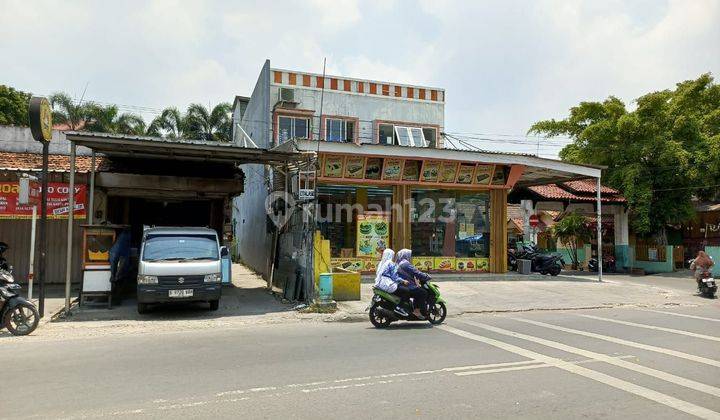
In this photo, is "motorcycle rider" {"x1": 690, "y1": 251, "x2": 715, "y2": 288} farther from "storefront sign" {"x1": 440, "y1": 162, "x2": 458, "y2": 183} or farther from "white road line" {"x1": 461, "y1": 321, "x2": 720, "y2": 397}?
"white road line" {"x1": 461, "y1": 321, "x2": 720, "y2": 397}

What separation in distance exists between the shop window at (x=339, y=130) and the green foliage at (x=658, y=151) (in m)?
13.0

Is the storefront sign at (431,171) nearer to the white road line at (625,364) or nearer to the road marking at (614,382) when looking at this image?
the white road line at (625,364)

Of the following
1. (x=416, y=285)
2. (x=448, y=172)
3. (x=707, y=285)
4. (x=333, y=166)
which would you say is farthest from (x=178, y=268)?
(x=707, y=285)

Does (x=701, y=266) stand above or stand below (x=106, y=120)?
below

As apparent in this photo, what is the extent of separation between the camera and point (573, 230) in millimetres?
25906

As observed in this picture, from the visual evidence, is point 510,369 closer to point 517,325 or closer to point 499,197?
point 517,325

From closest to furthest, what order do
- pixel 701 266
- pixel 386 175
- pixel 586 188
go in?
pixel 701 266, pixel 386 175, pixel 586 188

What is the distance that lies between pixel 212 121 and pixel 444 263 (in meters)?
26.2

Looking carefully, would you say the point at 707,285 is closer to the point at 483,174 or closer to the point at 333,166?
the point at 483,174

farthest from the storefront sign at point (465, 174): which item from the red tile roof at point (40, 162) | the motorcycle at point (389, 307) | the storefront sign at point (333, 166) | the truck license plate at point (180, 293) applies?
the red tile roof at point (40, 162)

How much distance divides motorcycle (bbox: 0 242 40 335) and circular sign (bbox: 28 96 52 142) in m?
2.99

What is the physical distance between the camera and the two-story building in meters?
17.3

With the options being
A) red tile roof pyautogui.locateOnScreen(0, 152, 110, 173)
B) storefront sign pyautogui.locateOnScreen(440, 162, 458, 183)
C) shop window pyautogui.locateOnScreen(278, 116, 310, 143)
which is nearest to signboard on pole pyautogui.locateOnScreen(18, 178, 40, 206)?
red tile roof pyautogui.locateOnScreen(0, 152, 110, 173)

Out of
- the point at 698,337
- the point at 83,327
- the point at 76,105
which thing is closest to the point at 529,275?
the point at 698,337
